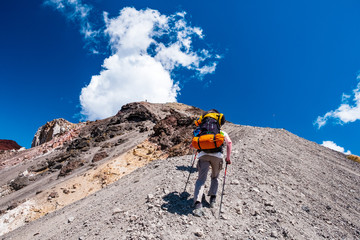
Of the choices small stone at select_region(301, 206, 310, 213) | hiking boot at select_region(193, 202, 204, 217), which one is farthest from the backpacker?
small stone at select_region(301, 206, 310, 213)

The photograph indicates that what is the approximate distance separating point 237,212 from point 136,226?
2650 mm

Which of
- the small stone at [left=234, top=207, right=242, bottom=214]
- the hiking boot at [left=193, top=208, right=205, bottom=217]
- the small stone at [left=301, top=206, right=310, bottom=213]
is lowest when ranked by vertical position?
the hiking boot at [left=193, top=208, right=205, bottom=217]

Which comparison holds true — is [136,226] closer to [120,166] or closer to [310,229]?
[310,229]

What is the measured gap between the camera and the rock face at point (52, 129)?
160ft

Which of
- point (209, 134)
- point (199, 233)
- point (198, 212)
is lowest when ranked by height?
point (199, 233)

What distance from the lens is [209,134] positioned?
511 centimetres

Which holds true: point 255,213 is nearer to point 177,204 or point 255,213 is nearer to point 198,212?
point 198,212

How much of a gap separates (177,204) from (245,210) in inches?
73.8

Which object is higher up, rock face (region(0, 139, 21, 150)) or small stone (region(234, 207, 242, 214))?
rock face (region(0, 139, 21, 150))

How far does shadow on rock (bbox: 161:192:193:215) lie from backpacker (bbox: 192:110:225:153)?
159 centimetres

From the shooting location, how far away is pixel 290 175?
8.82 m

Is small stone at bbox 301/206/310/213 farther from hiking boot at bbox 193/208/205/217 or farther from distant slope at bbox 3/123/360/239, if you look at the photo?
hiking boot at bbox 193/208/205/217

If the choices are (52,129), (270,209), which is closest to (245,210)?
(270,209)

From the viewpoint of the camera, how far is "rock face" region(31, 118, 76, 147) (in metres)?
48.6
